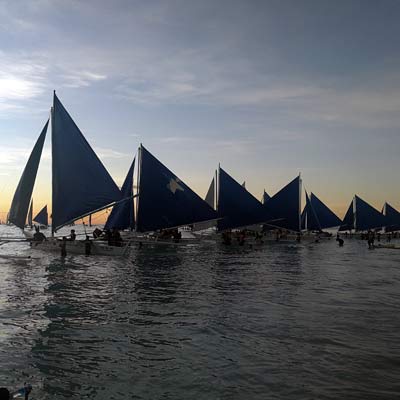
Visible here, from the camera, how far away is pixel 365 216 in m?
114

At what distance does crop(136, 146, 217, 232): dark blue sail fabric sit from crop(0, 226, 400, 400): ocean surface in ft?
72.2

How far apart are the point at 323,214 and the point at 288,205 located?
113 ft

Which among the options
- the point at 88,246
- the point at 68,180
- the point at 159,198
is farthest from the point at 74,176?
the point at 159,198

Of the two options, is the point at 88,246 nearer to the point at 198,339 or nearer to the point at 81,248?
the point at 81,248

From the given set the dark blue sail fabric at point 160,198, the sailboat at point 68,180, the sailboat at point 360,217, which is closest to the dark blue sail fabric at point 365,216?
the sailboat at point 360,217

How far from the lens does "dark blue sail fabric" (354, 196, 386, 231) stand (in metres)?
112

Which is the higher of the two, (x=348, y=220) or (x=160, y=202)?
(x=348, y=220)

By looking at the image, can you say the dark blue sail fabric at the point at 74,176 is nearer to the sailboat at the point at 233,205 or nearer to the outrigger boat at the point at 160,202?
the outrigger boat at the point at 160,202

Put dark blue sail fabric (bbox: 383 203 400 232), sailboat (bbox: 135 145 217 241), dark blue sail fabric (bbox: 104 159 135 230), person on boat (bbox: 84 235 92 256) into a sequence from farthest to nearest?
dark blue sail fabric (bbox: 383 203 400 232) < dark blue sail fabric (bbox: 104 159 135 230) < sailboat (bbox: 135 145 217 241) < person on boat (bbox: 84 235 92 256)

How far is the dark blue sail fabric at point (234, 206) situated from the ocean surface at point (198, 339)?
119ft

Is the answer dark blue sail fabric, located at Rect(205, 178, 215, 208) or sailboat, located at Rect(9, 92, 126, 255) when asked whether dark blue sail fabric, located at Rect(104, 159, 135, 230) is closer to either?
sailboat, located at Rect(9, 92, 126, 255)

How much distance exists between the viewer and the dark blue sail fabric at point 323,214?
341 feet

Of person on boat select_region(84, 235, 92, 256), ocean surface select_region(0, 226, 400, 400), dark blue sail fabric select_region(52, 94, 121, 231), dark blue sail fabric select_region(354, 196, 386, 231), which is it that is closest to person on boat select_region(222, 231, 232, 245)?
dark blue sail fabric select_region(52, 94, 121, 231)

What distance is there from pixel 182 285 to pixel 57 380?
1456cm
